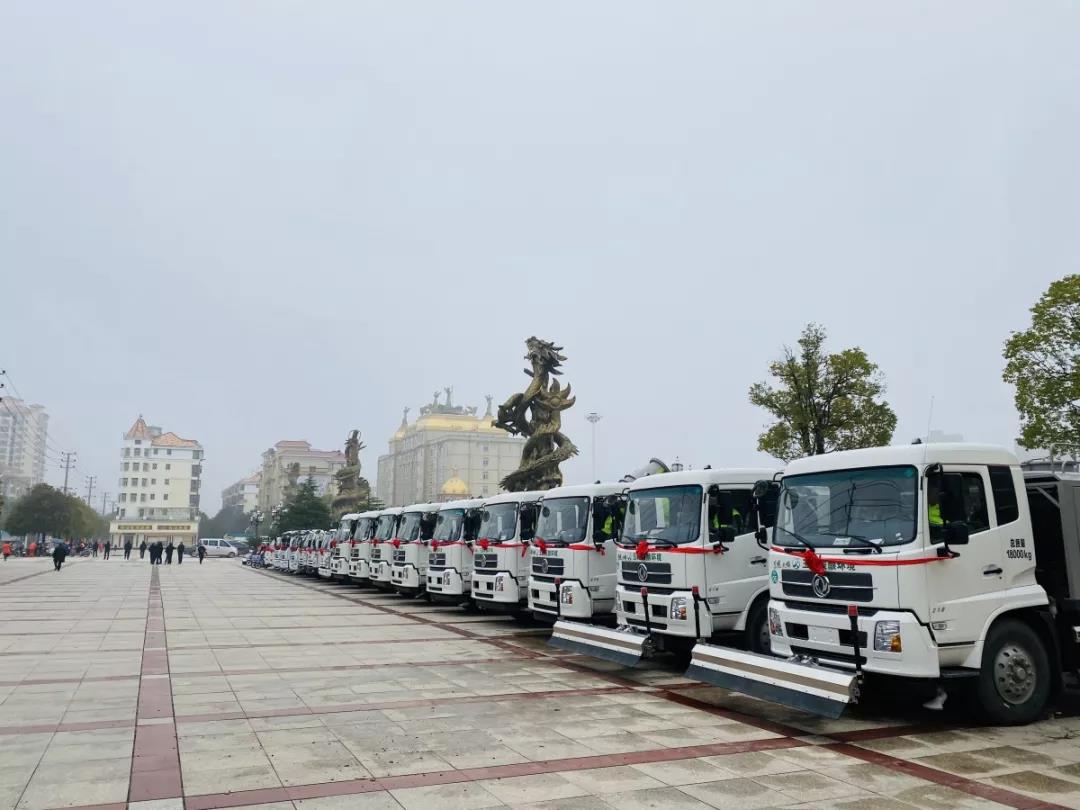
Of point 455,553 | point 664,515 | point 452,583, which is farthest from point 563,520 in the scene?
point 452,583

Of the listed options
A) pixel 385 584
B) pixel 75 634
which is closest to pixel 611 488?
pixel 75 634

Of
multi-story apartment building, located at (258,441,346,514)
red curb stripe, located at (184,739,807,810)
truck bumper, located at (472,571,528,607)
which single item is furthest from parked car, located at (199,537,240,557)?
red curb stripe, located at (184,739,807,810)

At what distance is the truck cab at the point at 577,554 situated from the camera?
13.1 metres

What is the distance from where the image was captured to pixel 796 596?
27.6ft

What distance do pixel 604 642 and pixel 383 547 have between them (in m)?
14.4

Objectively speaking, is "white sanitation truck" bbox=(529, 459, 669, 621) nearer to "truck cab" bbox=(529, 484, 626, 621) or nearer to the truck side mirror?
"truck cab" bbox=(529, 484, 626, 621)

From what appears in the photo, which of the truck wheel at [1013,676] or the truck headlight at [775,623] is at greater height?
the truck headlight at [775,623]

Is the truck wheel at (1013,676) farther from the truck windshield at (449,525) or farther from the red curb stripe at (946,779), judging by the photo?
the truck windshield at (449,525)

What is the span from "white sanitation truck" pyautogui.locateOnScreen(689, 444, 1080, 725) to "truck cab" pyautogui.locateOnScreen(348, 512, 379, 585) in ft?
63.6

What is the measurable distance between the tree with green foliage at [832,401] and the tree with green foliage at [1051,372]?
190 inches

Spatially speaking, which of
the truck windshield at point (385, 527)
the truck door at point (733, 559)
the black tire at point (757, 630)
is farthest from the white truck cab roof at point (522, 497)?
the truck windshield at point (385, 527)

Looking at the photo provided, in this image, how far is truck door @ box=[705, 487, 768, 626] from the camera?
10.4 meters

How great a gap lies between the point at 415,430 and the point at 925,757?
385ft

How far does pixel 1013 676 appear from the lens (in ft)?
26.2
